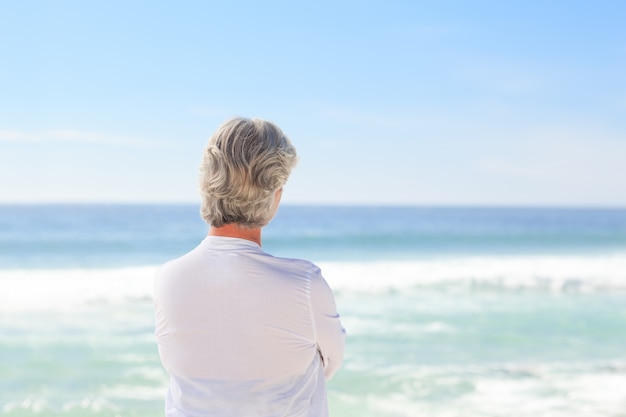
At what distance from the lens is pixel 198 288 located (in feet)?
4.31

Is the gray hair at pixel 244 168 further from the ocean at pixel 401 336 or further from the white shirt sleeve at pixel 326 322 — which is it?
the ocean at pixel 401 336

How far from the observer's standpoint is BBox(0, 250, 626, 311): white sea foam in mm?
9422

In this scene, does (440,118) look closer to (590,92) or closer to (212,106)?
(590,92)

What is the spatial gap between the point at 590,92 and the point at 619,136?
4331mm

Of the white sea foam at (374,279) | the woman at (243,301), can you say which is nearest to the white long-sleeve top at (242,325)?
the woman at (243,301)

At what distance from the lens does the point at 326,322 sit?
1342mm

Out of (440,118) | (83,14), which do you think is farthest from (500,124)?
(83,14)

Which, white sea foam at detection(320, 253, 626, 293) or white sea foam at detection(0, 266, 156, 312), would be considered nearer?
white sea foam at detection(0, 266, 156, 312)

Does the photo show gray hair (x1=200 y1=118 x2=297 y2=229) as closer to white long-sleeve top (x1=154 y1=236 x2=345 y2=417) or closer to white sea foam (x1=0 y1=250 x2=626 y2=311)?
white long-sleeve top (x1=154 y1=236 x2=345 y2=417)

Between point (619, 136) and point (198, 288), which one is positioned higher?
point (619, 136)

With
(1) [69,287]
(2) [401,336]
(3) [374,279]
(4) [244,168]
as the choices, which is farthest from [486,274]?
(4) [244,168]

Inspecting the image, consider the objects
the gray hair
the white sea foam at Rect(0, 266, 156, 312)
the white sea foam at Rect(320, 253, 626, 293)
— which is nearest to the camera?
the gray hair

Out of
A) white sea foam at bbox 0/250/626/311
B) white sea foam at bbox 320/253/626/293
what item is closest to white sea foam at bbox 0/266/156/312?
white sea foam at bbox 0/250/626/311

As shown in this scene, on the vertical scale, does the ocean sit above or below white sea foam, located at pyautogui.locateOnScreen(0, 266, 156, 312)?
above
